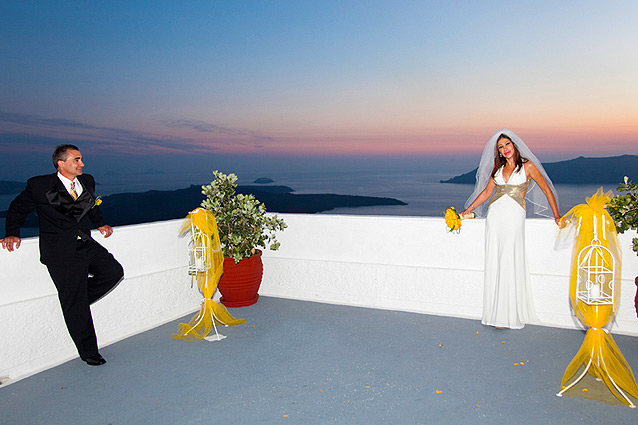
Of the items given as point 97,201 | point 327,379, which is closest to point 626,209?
point 327,379

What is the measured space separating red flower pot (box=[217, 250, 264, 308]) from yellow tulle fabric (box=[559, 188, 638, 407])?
322 cm

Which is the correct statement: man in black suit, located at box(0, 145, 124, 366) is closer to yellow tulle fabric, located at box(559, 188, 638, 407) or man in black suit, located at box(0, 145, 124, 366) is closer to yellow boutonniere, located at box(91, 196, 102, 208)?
yellow boutonniere, located at box(91, 196, 102, 208)

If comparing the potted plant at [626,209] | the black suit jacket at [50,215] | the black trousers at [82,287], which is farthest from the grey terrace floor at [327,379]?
the potted plant at [626,209]

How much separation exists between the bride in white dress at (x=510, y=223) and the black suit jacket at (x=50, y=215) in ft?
12.0

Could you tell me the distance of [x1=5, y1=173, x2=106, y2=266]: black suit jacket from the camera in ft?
11.1

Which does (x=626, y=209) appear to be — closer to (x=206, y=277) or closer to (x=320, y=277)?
(x=320, y=277)

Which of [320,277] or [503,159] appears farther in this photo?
[320,277]

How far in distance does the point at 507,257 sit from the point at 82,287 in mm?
3665

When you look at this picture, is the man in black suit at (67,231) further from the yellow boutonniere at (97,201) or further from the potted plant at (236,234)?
the potted plant at (236,234)

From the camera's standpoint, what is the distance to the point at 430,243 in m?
4.90

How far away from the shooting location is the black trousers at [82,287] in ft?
11.4

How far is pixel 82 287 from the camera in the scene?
11.6ft

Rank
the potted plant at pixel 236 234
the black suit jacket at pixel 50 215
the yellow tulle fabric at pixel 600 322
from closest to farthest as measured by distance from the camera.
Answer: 1. the yellow tulle fabric at pixel 600 322
2. the black suit jacket at pixel 50 215
3. the potted plant at pixel 236 234

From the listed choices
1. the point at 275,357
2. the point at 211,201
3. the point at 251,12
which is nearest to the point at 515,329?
the point at 275,357
